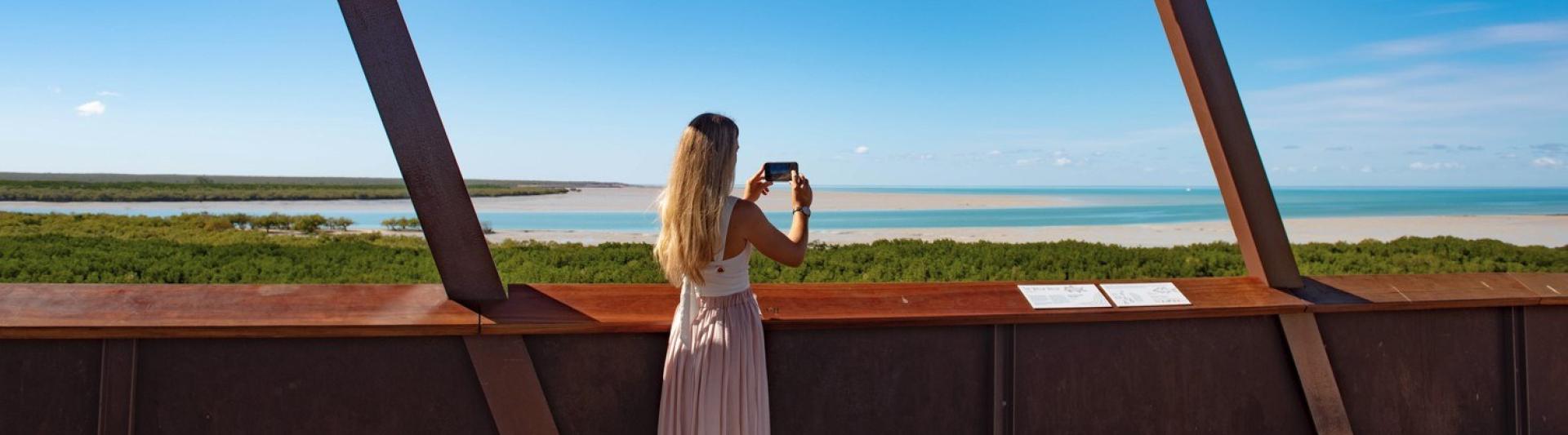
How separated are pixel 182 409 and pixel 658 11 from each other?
10.4 feet

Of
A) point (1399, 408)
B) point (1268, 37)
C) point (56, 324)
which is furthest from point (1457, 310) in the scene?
point (56, 324)

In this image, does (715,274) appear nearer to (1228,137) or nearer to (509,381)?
(509,381)

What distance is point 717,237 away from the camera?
8.43 ft

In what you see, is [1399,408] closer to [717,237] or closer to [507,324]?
[717,237]

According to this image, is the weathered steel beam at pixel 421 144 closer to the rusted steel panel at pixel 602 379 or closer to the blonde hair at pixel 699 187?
the rusted steel panel at pixel 602 379

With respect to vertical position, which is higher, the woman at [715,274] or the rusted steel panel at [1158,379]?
the woman at [715,274]

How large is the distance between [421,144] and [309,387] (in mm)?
754

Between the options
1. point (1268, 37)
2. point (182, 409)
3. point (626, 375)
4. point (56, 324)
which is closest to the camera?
point (56, 324)

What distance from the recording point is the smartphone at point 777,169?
2.79 metres

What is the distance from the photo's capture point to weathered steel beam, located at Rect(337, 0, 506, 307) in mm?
2633

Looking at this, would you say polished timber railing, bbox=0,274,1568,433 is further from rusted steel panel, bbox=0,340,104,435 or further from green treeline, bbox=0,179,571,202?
green treeline, bbox=0,179,571,202

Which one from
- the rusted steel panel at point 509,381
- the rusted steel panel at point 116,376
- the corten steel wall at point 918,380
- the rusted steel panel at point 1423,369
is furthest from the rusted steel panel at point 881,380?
the rusted steel panel at point 116,376

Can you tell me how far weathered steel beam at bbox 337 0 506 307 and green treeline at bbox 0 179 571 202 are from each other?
6.67 m

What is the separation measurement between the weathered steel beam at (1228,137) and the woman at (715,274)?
1.58m
